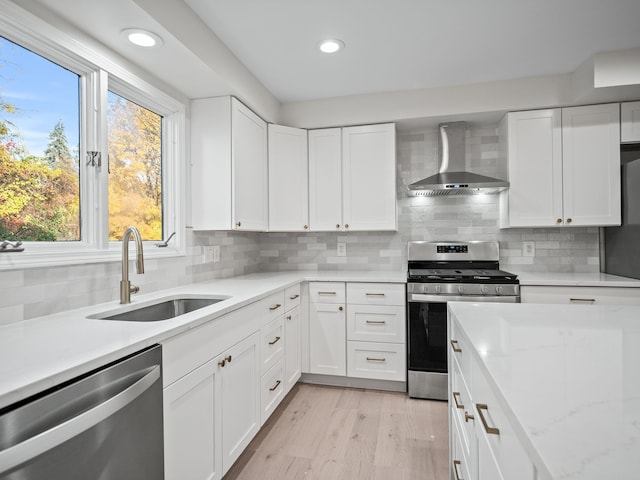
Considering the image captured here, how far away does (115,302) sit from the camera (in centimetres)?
188

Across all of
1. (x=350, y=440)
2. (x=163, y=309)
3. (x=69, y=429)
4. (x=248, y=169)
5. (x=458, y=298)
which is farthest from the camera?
(x=248, y=169)

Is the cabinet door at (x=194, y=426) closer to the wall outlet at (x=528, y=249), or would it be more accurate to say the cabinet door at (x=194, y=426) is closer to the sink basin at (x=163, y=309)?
the sink basin at (x=163, y=309)

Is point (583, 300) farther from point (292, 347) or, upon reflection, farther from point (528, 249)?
point (292, 347)

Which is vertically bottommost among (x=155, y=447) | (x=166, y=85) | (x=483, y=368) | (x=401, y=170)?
(x=155, y=447)

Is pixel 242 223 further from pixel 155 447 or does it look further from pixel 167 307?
pixel 155 447

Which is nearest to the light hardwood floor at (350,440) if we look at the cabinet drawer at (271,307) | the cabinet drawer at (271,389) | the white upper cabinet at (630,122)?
the cabinet drawer at (271,389)

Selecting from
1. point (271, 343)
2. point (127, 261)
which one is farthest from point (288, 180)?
point (127, 261)

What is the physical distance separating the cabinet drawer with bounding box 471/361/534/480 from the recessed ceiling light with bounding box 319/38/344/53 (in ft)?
7.00

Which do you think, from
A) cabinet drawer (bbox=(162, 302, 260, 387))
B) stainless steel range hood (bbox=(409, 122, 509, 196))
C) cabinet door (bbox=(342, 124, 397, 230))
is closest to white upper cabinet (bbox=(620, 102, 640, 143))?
stainless steel range hood (bbox=(409, 122, 509, 196))

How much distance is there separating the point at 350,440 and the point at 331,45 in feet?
8.29

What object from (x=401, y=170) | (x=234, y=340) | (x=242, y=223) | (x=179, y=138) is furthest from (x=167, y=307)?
(x=401, y=170)

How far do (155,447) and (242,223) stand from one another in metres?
1.74

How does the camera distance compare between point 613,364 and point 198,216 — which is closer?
point 613,364

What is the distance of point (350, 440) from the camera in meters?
2.24
